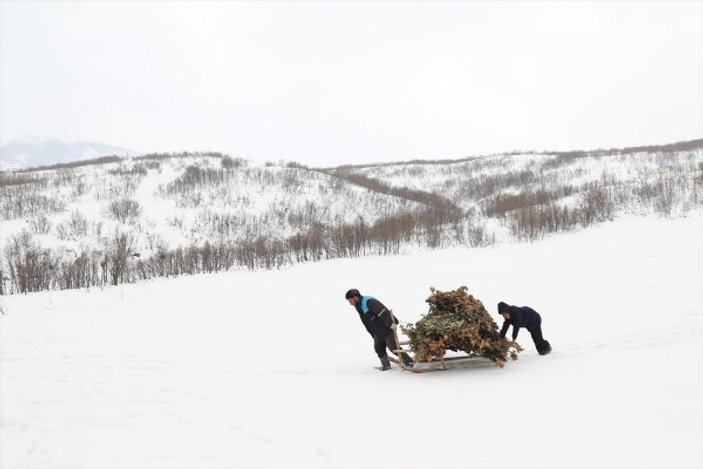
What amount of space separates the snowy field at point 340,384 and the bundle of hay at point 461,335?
279 mm

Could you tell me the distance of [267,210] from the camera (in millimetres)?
28844

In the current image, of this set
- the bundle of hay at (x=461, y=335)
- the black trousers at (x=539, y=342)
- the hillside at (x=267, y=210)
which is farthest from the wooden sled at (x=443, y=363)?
the hillside at (x=267, y=210)

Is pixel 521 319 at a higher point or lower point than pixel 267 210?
lower

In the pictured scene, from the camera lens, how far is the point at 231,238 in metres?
24.9

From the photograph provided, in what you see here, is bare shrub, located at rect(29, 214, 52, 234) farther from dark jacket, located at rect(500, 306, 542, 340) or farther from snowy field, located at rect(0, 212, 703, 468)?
dark jacket, located at rect(500, 306, 542, 340)

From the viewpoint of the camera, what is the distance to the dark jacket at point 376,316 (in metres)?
6.35

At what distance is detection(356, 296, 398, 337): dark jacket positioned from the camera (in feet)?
20.8

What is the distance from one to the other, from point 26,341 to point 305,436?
709 centimetres

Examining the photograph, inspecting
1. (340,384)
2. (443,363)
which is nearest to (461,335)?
(443,363)

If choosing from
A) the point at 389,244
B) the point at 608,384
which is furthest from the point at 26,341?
the point at 389,244

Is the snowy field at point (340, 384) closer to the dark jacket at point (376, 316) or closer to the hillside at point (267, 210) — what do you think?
the dark jacket at point (376, 316)

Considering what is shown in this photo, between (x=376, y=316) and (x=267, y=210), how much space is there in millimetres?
23326

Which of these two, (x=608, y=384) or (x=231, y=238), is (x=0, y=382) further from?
(x=231, y=238)

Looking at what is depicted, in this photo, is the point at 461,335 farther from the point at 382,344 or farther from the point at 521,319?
the point at 382,344
